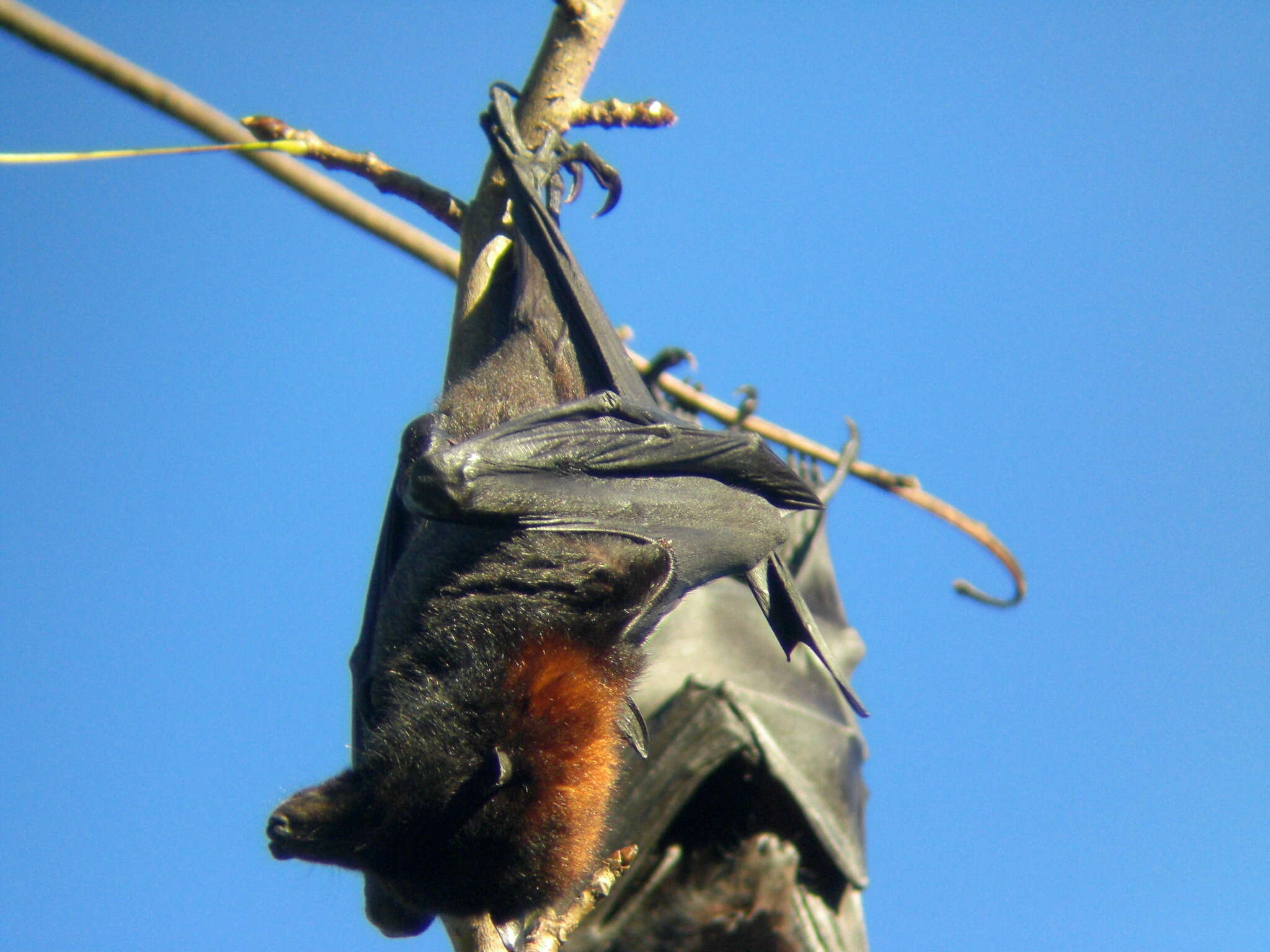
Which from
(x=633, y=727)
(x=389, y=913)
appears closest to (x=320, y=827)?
(x=389, y=913)

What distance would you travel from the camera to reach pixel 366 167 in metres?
3.83

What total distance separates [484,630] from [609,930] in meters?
→ 1.17

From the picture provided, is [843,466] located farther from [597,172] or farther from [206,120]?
[206,120]

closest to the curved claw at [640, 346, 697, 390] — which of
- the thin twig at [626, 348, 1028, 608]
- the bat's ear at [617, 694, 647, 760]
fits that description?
the thin twig at [626, 348, 1028, 608]

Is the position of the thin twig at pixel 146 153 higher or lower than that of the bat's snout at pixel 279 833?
higher

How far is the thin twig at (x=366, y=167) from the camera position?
3.79m

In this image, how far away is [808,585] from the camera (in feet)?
19.8

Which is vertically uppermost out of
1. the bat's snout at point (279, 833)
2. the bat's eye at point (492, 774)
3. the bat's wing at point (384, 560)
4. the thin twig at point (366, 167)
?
the thin twig at point (366, 167)

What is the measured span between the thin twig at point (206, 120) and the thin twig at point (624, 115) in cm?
78

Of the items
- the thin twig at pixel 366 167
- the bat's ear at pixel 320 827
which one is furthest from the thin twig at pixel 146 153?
the bat's ear at pixel 320 827

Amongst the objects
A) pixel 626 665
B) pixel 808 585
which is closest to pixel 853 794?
pixel 808 585

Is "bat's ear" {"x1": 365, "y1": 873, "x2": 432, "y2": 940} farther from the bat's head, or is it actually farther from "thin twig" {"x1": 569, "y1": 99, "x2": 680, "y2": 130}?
"thin twig" {"x1": 569, "y1": 99, "x2": 680, "y2": 130}

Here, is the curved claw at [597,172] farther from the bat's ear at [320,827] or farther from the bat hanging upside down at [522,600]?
the bat's ear at [320,827]

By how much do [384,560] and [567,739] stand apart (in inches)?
37.1
